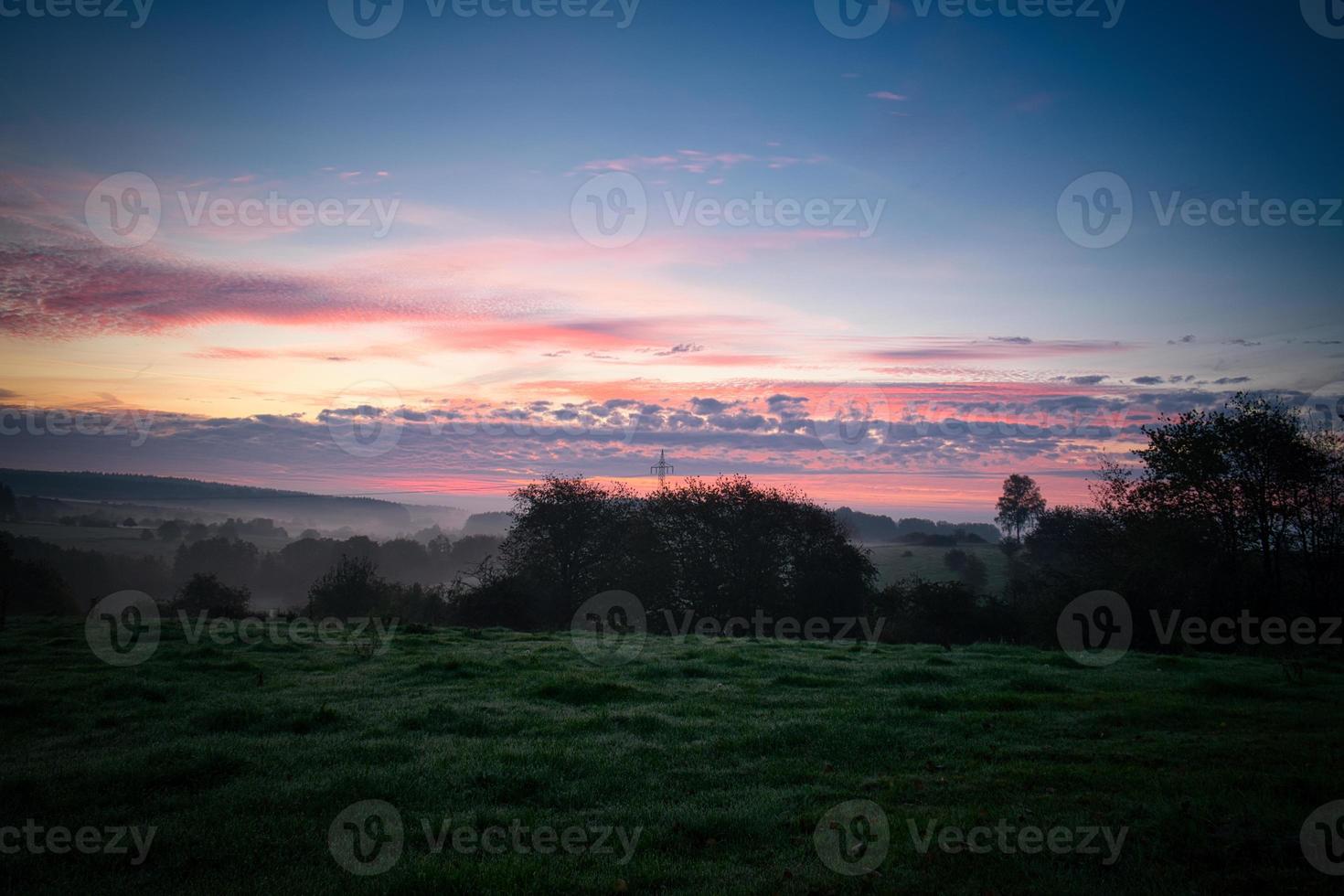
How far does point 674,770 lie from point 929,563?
84719 mm

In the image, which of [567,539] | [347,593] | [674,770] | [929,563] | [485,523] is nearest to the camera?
[674,770]

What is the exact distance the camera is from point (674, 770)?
995cm

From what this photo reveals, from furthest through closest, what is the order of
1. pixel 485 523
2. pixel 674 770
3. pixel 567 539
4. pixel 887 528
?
pixel 485 523 < pixel 887 528 < pixel 567 539 < pixel 674 770

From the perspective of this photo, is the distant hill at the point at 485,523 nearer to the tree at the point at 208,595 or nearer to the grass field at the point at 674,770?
the tree at the point at 208,595

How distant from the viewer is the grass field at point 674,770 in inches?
268

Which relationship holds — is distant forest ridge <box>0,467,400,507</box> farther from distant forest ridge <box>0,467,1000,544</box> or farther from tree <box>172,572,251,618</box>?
tree <box>172,572,251,618</box>

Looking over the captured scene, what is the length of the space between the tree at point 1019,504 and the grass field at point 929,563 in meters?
4.41

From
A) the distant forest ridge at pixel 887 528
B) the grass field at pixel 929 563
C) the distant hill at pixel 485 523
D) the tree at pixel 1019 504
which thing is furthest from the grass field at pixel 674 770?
the distant hill at pixel 485 523

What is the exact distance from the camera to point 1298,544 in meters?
32.9

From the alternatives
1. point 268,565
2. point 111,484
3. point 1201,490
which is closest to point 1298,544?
point 1201,490

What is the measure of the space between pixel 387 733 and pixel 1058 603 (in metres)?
35.0

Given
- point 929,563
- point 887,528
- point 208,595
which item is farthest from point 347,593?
point 887,528

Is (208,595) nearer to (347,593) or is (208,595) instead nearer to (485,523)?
(347,593)

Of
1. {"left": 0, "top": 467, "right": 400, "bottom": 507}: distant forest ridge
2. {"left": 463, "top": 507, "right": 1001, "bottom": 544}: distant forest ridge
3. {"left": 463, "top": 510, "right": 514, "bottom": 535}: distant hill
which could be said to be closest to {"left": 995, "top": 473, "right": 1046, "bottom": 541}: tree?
{"left": 463, "top": 507, "right": 1001, "bottom": 544}: distant forest ridge
